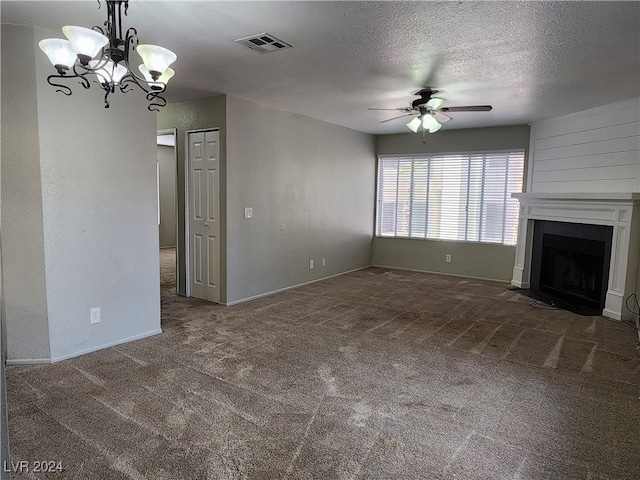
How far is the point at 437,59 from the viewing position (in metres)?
3.32

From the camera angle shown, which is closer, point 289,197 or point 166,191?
point 289,197

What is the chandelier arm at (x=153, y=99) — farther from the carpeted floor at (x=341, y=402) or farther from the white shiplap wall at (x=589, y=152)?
the white shiplap wall at (x=589, y=152)

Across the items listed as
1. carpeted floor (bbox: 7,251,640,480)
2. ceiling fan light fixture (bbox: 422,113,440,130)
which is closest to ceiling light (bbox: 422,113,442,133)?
ceiling fan light fixture (bbox: 422,113,440,130)

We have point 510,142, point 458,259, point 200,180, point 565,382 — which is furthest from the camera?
point 458,259

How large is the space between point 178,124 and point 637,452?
17.2 ft

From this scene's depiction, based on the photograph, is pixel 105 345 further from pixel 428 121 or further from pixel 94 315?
pixel 428 121

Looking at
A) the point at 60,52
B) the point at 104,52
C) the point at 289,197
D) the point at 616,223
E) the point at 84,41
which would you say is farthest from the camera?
the point at 289,197

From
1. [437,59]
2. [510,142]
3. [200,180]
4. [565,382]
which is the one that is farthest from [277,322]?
[510,142]

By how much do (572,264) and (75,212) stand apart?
18.7 ft

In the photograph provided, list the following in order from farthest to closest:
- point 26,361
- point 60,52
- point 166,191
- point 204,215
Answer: point 166,191 < point 204,215 < point 26,361 < point 60,52

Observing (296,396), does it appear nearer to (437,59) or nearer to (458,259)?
(437,59)

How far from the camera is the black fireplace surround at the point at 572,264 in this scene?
16.0 feet

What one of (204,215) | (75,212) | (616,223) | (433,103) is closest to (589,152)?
(616,223)

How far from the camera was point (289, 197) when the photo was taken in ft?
18.6
